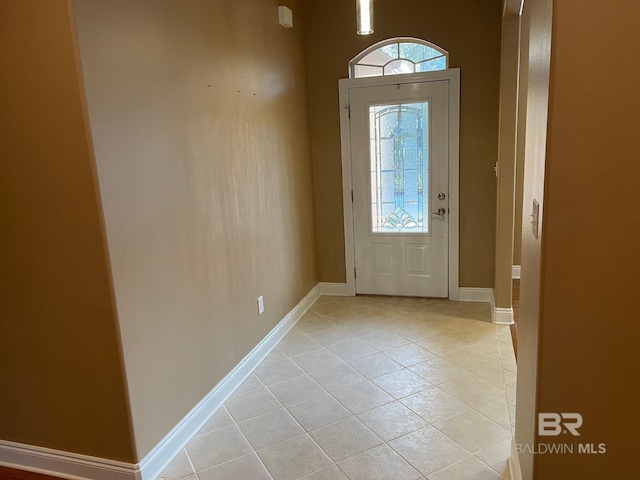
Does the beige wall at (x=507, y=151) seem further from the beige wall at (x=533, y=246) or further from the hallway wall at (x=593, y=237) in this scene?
the hallway wall at (x=593, y=237)

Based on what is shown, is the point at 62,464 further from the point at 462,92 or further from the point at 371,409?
the point at 462,92

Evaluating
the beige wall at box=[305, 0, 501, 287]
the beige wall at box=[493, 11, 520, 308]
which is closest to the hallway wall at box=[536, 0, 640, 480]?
the beige wall at box=[493, 11, 520, 308]

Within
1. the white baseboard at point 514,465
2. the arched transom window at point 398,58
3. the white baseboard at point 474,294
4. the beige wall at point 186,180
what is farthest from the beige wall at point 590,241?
the white baseboard at point 474,294

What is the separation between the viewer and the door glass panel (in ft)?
13.8

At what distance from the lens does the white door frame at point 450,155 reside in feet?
13.3

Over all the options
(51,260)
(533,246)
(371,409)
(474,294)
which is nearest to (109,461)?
(51,260)

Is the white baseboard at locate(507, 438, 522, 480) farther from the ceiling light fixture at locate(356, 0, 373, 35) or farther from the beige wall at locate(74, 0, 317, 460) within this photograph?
the ceiling light fixture at locate(356, 0, 373, 35)

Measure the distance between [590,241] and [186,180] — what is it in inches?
74.7

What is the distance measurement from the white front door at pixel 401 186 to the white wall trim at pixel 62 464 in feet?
9.72

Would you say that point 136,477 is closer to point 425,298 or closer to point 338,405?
point 338,405

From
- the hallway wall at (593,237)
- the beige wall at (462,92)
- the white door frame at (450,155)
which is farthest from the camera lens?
the white door frame at (450,155)

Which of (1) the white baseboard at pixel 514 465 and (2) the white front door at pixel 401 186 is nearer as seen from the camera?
(1) the white baseboard at pixel 514 465

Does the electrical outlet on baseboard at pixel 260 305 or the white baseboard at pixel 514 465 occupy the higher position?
the electrical outlet on baseboard at pixel 260 305

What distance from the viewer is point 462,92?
404 cm
